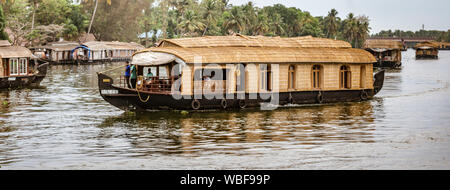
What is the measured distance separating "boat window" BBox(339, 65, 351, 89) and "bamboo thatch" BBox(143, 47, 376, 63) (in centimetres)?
45

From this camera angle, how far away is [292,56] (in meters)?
19.2

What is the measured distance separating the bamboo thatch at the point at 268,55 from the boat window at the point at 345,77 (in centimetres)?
45

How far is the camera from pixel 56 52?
59812 millimetres

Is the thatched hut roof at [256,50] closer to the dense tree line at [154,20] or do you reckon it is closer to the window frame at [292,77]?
the window frame at [292,77]

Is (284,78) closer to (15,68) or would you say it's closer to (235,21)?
(15,68)

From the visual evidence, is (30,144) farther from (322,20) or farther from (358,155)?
(322,20)

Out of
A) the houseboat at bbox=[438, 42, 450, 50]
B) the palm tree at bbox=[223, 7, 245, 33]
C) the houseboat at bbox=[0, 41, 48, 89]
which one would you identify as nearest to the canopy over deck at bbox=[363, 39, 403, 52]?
the palm tree at bbox=[223, 7, 245, 33]

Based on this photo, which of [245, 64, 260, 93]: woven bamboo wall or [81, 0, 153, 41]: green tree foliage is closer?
[245, 64, 260, 93]: woven bamboo wall

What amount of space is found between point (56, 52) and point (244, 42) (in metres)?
44.5

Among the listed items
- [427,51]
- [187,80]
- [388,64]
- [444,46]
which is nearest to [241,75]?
[187,80]

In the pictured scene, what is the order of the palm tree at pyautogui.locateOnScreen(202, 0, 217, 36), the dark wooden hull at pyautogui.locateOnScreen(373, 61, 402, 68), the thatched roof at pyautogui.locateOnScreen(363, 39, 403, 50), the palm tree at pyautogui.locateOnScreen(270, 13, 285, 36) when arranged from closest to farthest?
the dark wooden hull at pyautogui.locateOnScreen(373, 61, 402, 68) → the thatched roof at pyautogui.locateOnScreen(363, 39, 403, 50) → the palm tree at pyautogui.locateOnScreen(202, 0, 217, 36) → the palm tree at pyautogui.locateOnScreen(270, 13, 285, 36)

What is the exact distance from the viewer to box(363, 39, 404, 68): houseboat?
52.8 meters

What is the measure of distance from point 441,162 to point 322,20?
95.0 metres

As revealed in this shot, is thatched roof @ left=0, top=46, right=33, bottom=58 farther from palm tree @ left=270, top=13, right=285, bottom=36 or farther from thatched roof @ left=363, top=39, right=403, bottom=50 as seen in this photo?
palm tree @ left=270, top=13, right=285, bottom=36
